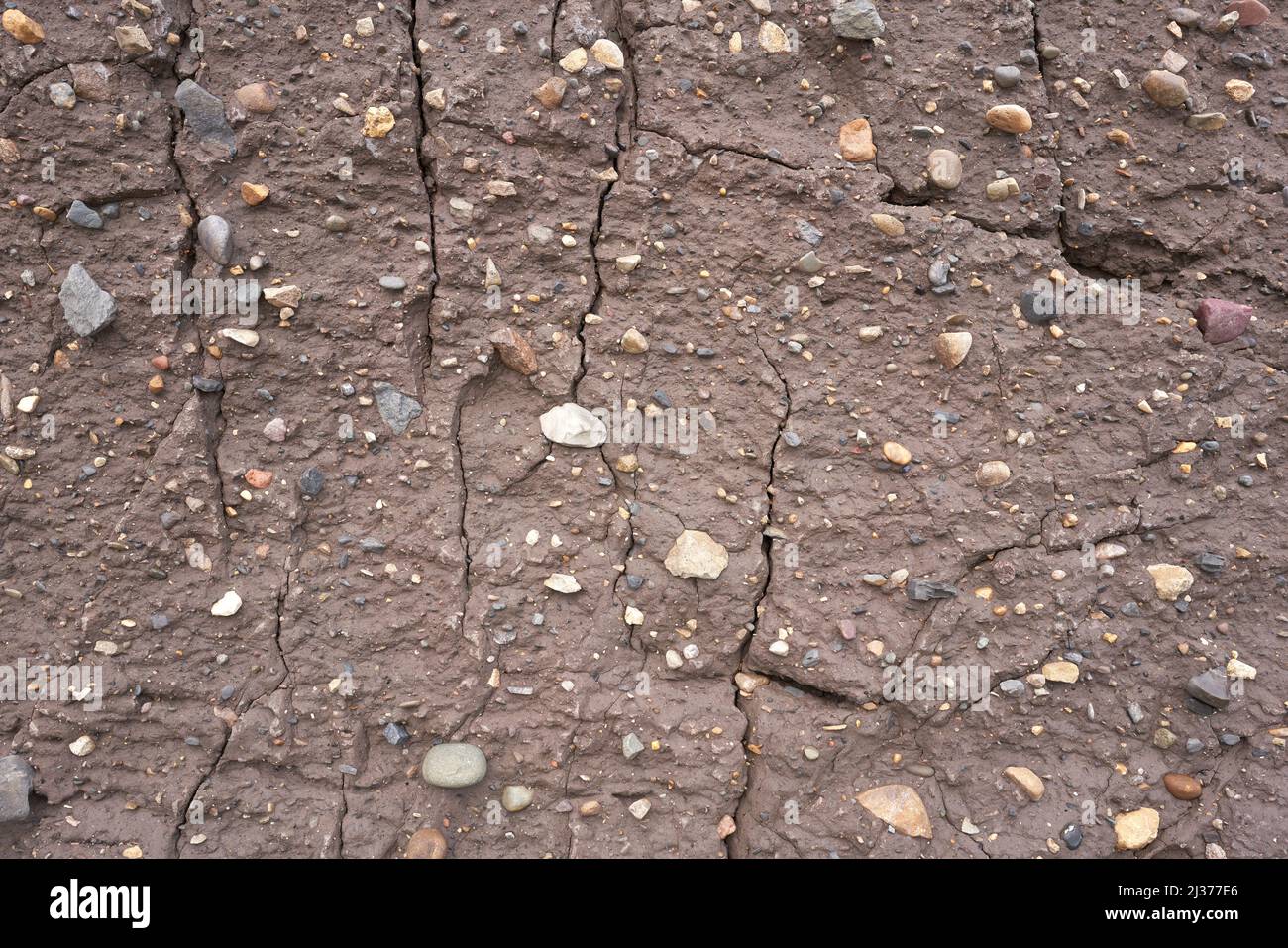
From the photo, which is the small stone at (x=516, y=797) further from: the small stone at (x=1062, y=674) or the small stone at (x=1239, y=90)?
the small stone at (x=1239, y=90)

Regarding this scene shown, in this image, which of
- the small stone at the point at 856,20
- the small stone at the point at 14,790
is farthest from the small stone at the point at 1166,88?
the small stone at the point at 14,790

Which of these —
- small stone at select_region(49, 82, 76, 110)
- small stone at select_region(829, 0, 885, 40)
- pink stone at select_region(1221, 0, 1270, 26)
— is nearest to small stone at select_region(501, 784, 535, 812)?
small stone at select_region(49, 82, 76, 110)

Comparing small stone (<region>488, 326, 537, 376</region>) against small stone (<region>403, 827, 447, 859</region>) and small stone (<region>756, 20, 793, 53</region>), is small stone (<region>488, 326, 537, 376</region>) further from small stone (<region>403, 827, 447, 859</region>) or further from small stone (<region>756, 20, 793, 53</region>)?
small stone (<region>403, 827, 447, 859</region>)

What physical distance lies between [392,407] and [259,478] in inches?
15.9

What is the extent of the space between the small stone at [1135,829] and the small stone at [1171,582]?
586 millimetres

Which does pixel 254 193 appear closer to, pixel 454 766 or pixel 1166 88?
pixel 454 766

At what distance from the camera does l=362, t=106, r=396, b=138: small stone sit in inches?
85.1

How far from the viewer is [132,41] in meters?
2.09

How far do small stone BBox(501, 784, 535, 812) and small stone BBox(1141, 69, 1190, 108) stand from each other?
107 inches

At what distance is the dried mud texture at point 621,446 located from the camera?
2078 millimetres

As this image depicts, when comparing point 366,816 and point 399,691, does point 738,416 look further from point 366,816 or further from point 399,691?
point 366,816

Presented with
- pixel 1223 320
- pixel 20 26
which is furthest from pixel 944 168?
pixel 20 26

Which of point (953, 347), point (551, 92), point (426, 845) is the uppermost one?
point (551, 92)

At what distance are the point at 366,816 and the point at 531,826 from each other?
1.42ft
